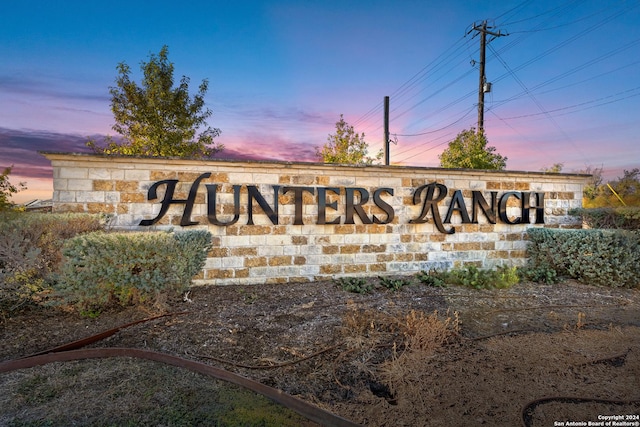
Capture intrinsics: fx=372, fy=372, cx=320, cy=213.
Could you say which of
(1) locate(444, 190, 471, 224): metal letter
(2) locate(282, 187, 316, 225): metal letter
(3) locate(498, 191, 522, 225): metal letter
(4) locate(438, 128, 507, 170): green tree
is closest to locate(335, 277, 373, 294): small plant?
(2) locate(282, 187, 316, 225): metal letter

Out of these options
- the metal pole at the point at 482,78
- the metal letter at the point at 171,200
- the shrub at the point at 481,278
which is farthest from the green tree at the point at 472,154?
the metal letter at the point at 171,200

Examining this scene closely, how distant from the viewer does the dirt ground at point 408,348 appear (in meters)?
2.74

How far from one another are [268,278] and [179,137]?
10779 millimetres

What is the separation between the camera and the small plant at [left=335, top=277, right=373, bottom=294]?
6441 mm

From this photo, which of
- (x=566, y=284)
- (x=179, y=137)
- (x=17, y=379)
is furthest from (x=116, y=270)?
(x=179, y=137)

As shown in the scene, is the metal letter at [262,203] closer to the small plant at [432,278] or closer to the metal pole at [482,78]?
the small plant at [432,278]

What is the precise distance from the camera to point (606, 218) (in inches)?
358

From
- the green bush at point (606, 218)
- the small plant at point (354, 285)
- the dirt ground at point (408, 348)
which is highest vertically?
the green bush at point (606, 218)

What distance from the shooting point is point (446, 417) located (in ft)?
8.36

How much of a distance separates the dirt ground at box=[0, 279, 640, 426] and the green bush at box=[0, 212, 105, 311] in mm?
331

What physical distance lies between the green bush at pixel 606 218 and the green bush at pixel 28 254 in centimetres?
1047

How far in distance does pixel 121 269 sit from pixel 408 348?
3547 millimetres

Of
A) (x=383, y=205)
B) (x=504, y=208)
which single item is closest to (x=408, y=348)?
(x=383, y=205)

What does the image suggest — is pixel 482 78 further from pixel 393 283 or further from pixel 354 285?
pixel 354 285
